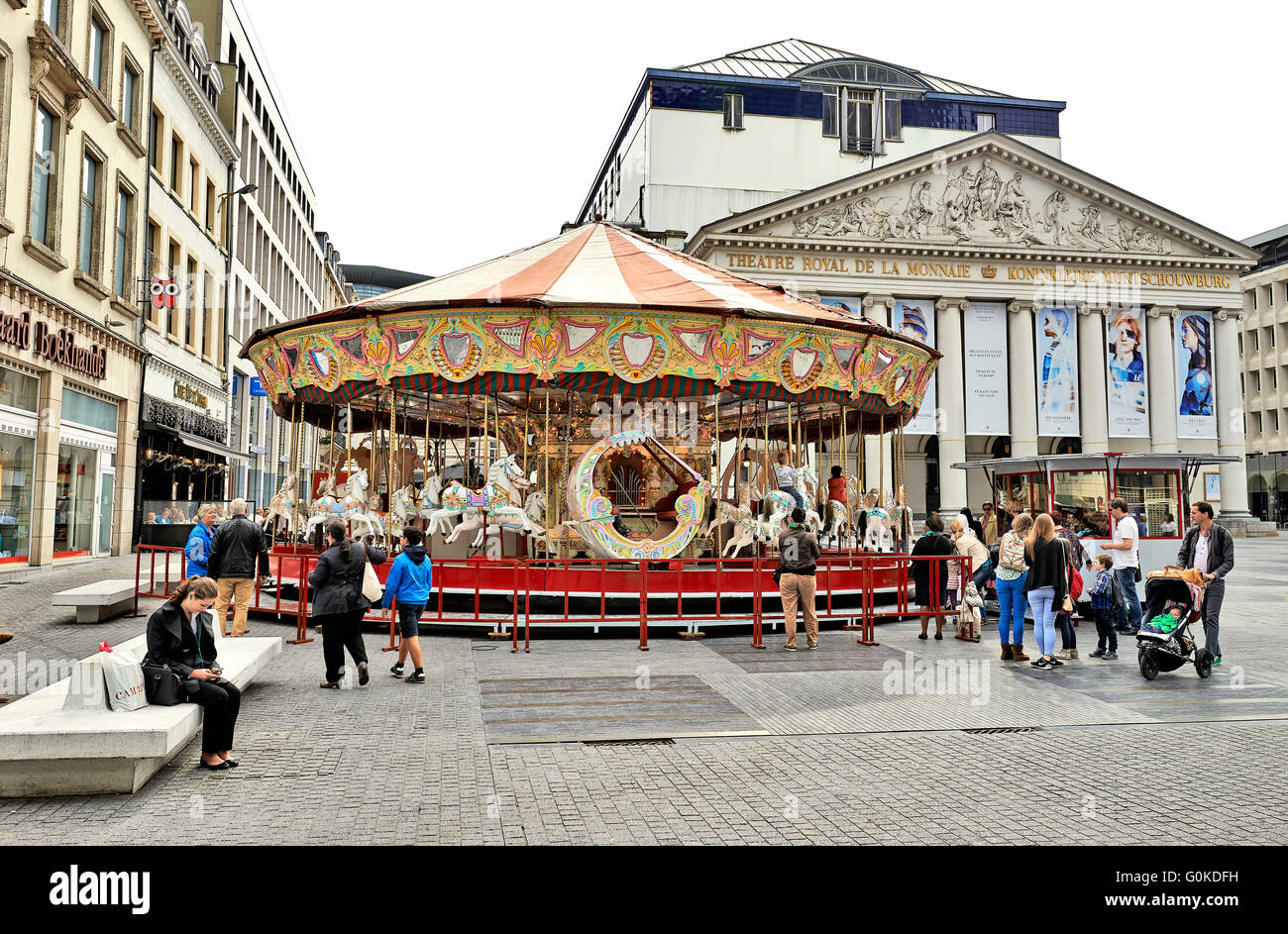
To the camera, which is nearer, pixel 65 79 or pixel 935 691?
pixel 935 691

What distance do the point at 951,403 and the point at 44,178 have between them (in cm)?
3656

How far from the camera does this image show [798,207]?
42875 mm

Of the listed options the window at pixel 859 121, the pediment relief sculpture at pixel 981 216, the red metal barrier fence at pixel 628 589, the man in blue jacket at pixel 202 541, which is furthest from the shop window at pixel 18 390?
the window at pixel 859 121

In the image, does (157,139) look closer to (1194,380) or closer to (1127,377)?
(1127,377)

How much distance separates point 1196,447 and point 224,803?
167ft

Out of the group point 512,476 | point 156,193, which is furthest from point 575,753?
point 156,193

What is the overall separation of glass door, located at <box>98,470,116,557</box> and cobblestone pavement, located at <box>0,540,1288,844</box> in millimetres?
13225

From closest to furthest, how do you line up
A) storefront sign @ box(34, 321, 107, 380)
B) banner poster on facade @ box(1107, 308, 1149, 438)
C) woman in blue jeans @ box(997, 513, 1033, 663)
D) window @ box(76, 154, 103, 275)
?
woman in blue jeans @ box(997, 513, 1033, 663), storefront sign @ box(34, 321, 107, 380), window @ box(76, 154, 103, 275), banner poster on facade @ box(1107, 308, 1149, 438)

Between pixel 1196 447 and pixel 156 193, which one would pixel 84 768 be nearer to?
pixel 156 193

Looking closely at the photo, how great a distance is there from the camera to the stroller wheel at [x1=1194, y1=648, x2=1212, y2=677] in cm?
924

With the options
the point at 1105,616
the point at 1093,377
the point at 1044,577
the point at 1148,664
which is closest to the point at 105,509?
the point at 1044,577

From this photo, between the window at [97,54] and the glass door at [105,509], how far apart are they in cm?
900

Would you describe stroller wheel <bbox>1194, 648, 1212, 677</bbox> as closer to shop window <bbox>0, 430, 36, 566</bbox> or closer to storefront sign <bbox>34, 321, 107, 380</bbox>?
shop window <bbox>0, 430, 36, 566</bbox>

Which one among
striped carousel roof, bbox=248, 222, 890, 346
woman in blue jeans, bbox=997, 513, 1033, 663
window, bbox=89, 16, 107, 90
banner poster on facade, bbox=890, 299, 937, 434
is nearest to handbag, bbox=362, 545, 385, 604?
striped carousel roof, bbox=248, 222, 890, 346
